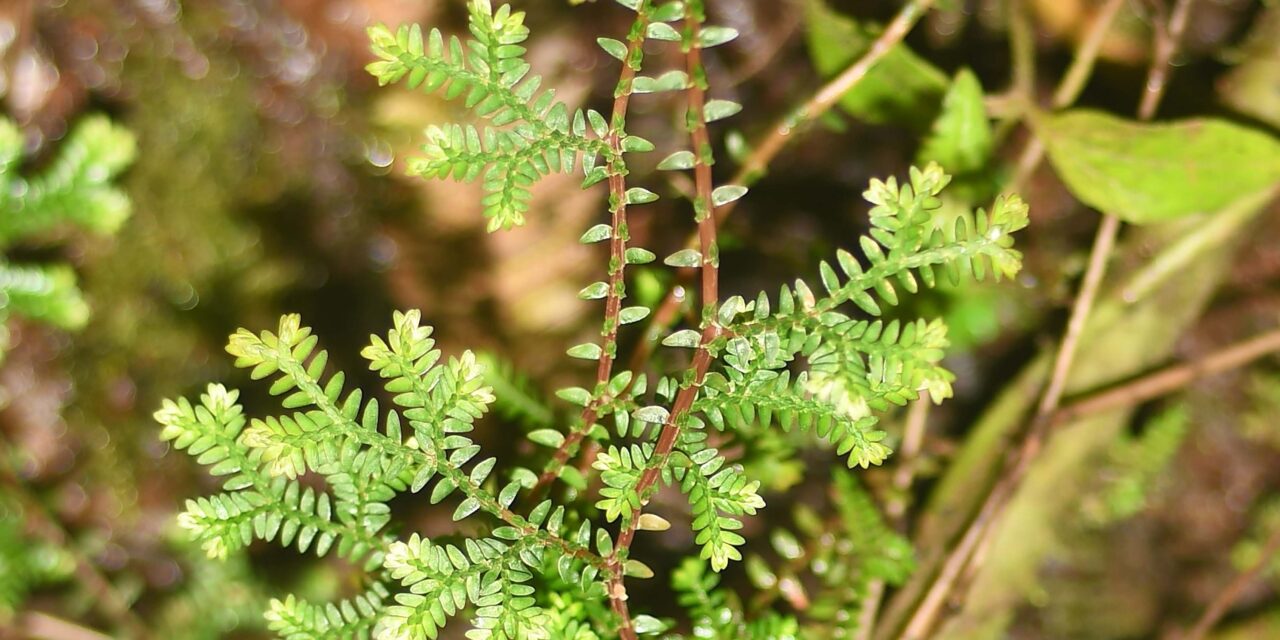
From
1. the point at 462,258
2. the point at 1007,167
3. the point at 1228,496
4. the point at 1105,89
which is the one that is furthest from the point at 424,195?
the point at 1228,496

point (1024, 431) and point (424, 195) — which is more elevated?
point (424, 195)

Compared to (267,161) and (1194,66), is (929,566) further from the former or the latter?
(267,161)

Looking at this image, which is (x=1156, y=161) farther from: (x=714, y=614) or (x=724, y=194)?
(x=714, y=614)

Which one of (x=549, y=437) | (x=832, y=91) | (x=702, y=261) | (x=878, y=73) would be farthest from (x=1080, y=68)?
(x=549, y=437)

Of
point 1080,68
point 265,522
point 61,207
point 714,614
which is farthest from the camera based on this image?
point 61,207

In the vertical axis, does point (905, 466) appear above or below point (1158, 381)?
above

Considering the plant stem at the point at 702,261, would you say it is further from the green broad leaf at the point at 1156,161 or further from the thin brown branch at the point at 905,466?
the thin brown branch at the point at 905,466
